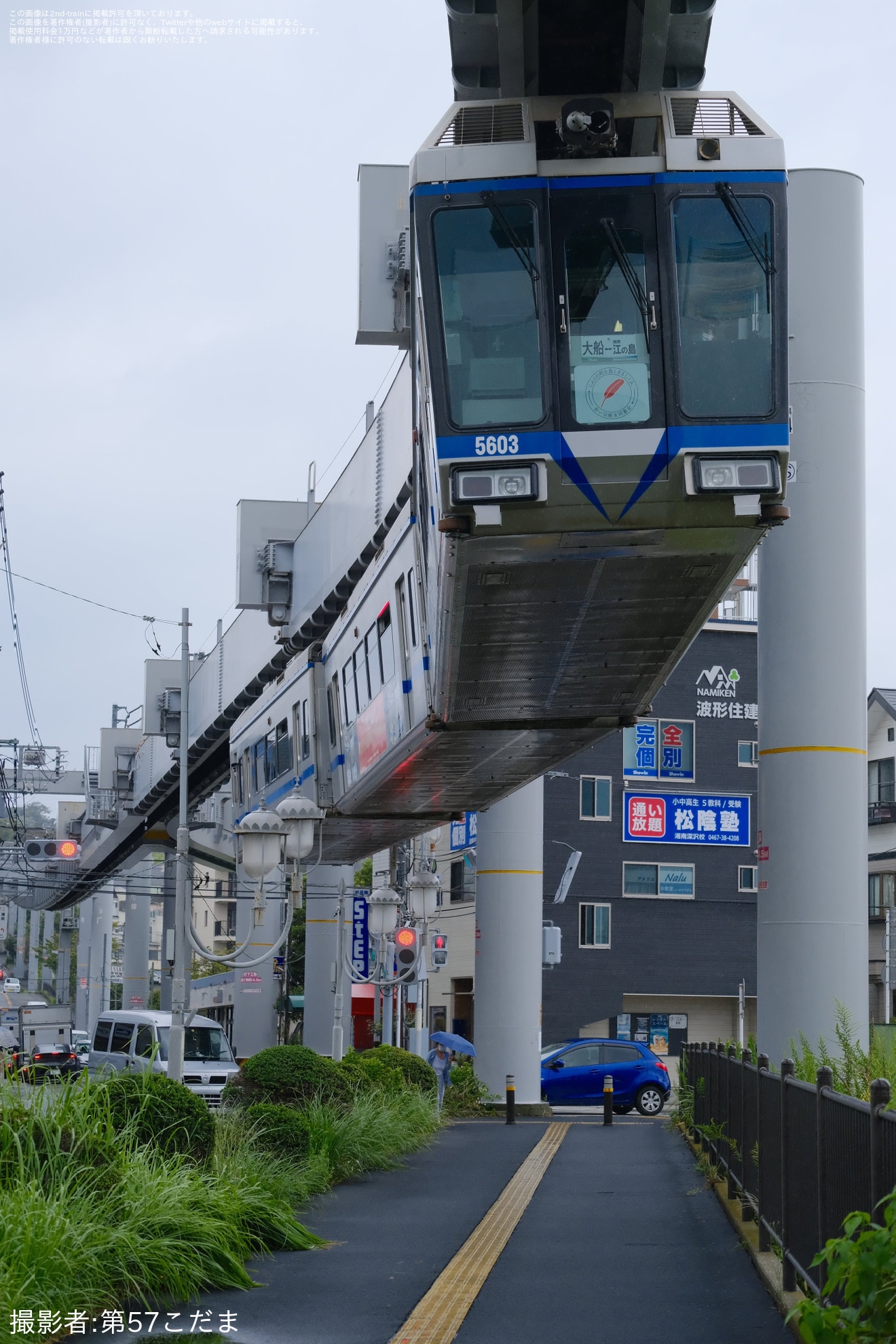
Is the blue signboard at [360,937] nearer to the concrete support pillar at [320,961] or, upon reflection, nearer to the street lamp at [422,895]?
the concrete support pillar at [320,961]

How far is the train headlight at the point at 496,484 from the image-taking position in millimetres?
9750

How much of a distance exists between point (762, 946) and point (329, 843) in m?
12.4

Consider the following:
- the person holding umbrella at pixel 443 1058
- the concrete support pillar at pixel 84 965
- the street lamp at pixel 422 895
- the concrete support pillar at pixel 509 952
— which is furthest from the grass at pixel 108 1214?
the concrete support pillar at pixel 84 965

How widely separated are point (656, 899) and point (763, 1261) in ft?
134

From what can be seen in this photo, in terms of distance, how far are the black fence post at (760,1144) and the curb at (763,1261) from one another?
87 millimetres

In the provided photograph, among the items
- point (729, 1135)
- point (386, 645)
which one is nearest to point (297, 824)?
point (386, 645)

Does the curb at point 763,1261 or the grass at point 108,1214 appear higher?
the grass at point 108,1214

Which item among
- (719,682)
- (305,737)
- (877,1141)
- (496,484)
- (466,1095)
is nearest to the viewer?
(877,1141)

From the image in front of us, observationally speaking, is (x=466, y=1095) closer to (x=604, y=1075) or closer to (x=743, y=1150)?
(x=604, y=1075)

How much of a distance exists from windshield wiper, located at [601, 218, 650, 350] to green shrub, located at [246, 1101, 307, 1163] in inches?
337

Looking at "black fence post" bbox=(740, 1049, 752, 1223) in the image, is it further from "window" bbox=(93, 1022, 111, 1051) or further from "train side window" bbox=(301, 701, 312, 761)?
"window" bbox=(93, 1022, 111, 1051)

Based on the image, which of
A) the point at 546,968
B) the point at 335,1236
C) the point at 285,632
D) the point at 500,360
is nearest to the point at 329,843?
the point at 285,632

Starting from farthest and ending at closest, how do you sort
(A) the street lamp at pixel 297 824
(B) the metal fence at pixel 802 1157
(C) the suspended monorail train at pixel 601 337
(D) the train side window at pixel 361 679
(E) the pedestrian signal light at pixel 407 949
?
(E) the pedestrian signal light at pixel 407 949 → (D) the train side window at pixel 361 679 → (A) the street lamp at pixel 297 824 → (C) the suspended monorail train at pixel 601 337 → (B) the metal fence at pixel 802 1157

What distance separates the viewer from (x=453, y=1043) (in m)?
29.7
